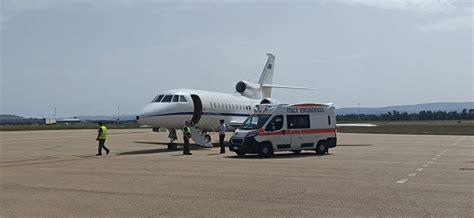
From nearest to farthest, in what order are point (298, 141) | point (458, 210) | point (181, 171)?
point (458, 210) < point (181, 171) < point (298, 141)

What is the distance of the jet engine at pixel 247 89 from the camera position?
3872 cm

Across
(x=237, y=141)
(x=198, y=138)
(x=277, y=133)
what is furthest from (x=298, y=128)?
(x=198, y=138)

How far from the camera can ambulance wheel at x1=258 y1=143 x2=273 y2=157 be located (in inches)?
887

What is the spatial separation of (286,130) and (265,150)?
1.40m

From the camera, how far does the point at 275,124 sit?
914 inches

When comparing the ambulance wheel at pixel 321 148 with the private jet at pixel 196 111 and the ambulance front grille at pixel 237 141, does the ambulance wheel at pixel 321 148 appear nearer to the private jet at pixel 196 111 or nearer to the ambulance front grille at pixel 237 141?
the ambulance front grille at pixel 237 141

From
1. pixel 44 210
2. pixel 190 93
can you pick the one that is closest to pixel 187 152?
pixel 190 93

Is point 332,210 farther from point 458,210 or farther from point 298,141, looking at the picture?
point 298,141

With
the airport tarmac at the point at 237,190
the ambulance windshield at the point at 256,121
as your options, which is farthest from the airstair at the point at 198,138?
the airport tarmac at the point at 237,190

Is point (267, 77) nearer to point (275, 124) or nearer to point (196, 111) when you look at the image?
point (196, 111)

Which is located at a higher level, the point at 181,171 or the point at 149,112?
the point at 149,112

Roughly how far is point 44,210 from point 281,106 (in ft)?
50.1

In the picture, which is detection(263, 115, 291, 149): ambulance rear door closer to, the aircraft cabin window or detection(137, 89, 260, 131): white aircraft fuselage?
detection(137, 89, 260, 131): white aircraft fuselage

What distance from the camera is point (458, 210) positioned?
9.34m
